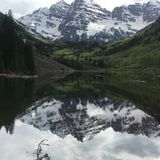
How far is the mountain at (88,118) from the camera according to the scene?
186ft

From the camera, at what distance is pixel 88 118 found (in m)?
72.5

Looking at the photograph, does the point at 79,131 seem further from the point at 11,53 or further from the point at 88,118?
the point at 11,53

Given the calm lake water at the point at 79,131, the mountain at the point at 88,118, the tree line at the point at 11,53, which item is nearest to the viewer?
the calm lake water at the point at 79,131

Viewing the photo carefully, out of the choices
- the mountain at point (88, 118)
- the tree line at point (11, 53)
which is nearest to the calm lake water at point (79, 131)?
the mountain at point (88, 118)

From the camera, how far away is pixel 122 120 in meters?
73.2

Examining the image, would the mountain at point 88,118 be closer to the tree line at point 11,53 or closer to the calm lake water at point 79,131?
the calm lake water at point 79,131

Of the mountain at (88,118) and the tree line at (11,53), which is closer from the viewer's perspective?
the mountain at (88,118)

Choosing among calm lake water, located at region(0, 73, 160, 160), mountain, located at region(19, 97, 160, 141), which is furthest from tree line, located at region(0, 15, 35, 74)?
calm lake water, located at region(0, 73, 160, 160)

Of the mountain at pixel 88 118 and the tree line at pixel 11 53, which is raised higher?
the tree line at pixel 11 53

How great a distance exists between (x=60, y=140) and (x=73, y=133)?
697 centimetres

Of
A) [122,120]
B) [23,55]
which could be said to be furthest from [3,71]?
[122,120]

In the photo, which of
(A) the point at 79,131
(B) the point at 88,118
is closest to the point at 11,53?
(B) the point at 88,118

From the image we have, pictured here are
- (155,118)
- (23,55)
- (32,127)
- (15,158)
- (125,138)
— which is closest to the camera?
(15,158)

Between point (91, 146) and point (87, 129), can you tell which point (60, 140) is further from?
point (87, 129)
